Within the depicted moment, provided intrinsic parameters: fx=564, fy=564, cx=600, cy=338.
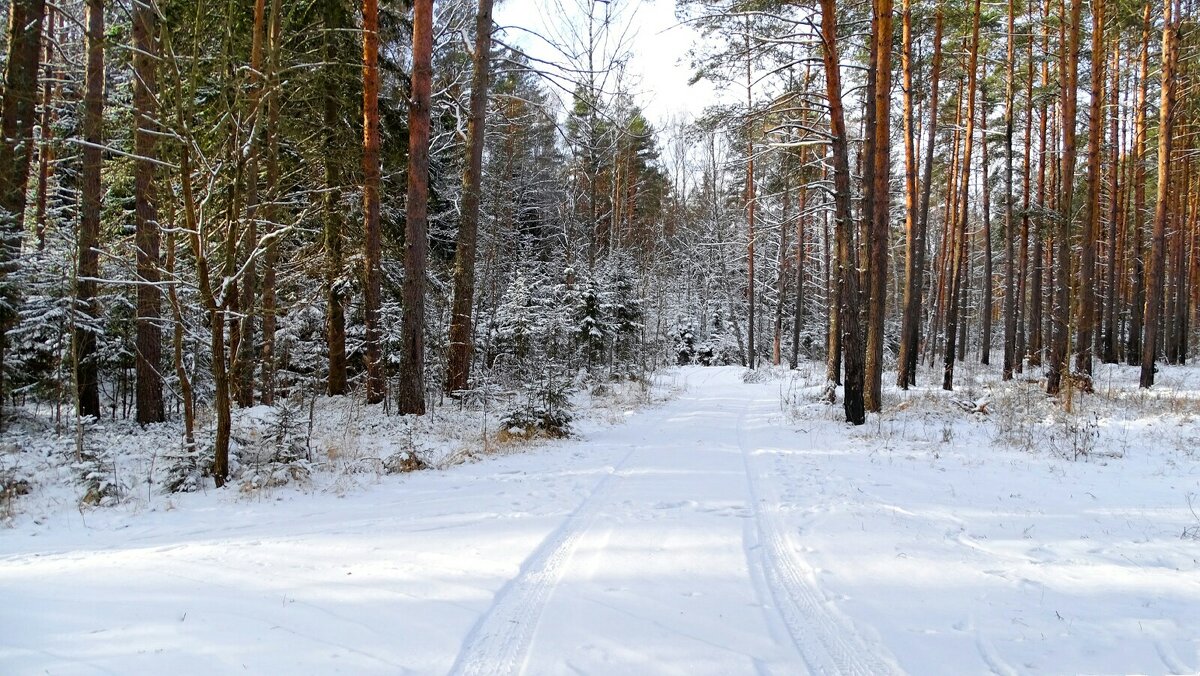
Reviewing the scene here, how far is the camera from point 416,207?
30.9ft

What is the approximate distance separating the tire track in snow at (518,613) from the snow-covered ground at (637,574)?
0.7 inches

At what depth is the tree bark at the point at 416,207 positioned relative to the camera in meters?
9.32

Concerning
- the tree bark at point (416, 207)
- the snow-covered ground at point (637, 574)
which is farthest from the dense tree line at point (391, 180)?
the snow-covered ground at point (637, 574)

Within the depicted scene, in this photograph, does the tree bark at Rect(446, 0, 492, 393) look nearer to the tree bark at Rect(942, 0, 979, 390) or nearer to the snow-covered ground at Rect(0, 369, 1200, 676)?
the snow-covered ground at Rect(0, 369, 1200, 676)

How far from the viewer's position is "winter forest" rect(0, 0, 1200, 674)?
301cm

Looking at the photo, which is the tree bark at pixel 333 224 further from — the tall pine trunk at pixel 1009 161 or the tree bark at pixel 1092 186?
the tree bark at pixel 1092 186

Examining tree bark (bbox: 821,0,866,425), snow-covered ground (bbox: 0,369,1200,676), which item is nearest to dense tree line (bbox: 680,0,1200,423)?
tree bark (bbox: 821,0,866,425)

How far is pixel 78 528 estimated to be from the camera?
15.4 ft

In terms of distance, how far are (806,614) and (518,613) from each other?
1632 millimetres

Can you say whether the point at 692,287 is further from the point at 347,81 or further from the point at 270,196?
A: the point at 270,196

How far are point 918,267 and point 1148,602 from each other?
1538cm

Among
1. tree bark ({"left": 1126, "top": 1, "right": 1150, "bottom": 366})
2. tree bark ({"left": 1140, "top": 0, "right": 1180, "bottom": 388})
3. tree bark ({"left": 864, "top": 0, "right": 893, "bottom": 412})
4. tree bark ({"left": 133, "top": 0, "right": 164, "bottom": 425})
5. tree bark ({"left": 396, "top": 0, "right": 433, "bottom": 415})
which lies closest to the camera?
tree bark ({"left": 133, "top": 0, "right": 164, "bottom": 425})

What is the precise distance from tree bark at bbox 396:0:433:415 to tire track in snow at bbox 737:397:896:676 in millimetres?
6530

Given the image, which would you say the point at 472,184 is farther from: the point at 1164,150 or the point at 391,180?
the point at 1164,150
